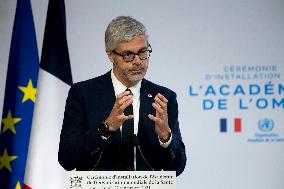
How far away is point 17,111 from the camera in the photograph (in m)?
3.19

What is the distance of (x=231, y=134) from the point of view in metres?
3.35

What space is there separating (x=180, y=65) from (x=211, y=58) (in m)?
0.24

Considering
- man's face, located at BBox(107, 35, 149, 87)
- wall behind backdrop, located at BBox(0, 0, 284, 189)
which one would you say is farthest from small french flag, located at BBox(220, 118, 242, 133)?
man's face, located at BBox(107, 35, 149, 87)

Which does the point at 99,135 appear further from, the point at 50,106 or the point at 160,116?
the point at 50,106

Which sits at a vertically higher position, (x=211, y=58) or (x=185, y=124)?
(x=211, y=58)

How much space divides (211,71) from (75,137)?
1761mm

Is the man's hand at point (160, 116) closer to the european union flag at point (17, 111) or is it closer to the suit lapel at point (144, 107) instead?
the suit lapel at point (144, 107)

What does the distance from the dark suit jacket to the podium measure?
6.5 inches

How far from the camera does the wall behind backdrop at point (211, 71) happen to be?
3.34m

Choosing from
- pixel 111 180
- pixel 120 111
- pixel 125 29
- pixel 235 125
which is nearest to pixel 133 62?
pixel 125 29

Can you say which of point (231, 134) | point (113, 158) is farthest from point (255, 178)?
point (113, 158)

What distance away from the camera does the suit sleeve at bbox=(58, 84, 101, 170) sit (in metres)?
1.69

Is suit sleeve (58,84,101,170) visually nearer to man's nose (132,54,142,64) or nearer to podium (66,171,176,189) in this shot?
podium (66,171,176,189)

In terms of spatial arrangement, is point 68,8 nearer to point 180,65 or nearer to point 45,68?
point 45,68
